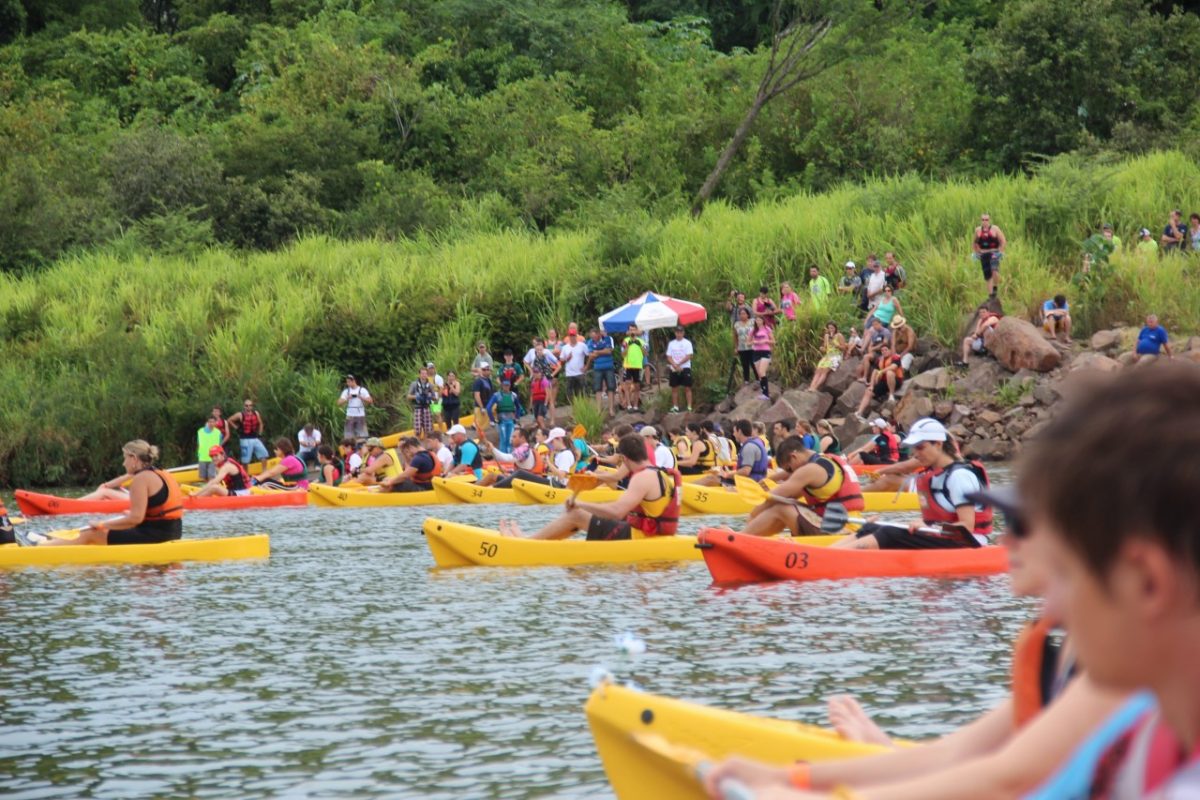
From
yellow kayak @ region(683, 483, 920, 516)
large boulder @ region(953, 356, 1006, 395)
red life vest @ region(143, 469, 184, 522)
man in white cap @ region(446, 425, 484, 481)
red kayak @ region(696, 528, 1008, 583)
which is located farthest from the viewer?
large boulder @ region(953, 356, 1006, 395)

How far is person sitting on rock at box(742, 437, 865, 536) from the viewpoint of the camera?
13984 mm

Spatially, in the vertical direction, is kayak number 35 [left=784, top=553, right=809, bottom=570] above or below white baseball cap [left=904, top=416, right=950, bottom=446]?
below

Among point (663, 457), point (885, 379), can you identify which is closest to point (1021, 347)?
point (885, 379)

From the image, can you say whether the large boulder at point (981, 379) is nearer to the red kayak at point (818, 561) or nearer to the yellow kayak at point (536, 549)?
the yellow kayak at point (536, 549)

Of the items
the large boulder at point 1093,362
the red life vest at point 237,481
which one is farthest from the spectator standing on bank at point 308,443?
the large boulder at point 1093,362

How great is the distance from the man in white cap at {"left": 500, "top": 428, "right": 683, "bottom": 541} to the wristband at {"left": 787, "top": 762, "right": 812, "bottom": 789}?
34.1 ft

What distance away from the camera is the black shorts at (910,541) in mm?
12672

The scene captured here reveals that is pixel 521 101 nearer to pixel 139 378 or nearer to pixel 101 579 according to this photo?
pixel 139 378

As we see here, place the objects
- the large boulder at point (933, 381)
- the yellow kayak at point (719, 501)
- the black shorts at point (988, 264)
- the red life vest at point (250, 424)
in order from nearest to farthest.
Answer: the yellow kayak at point (719, 501) → the large boulder at point (933, 381) → the black shorts at point (988, 264) → the red life vest at point (250, 424)

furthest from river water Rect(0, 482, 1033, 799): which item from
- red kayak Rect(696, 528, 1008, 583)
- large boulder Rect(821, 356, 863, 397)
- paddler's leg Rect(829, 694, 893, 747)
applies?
large boulder Rect(821, 356, 863, 397)

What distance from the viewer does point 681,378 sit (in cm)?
2981

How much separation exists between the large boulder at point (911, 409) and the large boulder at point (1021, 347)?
174cm

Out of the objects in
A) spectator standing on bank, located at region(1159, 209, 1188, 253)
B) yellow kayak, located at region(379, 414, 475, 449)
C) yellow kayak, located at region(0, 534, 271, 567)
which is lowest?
yellow kayak, located at region(0, 534, 271, 567)

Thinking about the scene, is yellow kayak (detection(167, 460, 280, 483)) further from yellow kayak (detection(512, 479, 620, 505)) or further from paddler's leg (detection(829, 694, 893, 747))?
paddler's leg (detection(829, 694, 893, 747))
